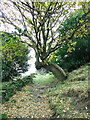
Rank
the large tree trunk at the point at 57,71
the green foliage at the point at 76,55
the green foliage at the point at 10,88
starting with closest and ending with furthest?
the green foliage at the point at 10,88 < the large tree trunk at the point at 57,71 < the green foliage at the point at 76,55

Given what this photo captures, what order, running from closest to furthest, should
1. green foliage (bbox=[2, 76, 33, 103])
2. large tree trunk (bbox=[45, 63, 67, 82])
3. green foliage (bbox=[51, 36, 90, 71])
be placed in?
1. green foliage (bbox=[2, 76, 33, 103])
2. large tree trunk (bbox=[45, 63, 67, 82])
3. green foliage (bbox=[51, 36, 90, 71])

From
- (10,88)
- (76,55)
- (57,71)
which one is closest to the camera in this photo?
(10,88)

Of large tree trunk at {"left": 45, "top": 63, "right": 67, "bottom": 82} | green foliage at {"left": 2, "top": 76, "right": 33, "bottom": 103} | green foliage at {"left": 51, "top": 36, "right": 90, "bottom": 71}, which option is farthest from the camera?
green foliage at {"left": 51, "top": 36, "right": 90, "bottom": 71}

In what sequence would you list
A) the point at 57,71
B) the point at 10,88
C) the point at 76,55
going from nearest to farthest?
1. the point at 10,88
2. the point at 57,71
3. the point at 76,55

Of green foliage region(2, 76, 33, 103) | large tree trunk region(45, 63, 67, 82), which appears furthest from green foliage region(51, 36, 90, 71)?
green foliage region(2, 76, 33, 103)

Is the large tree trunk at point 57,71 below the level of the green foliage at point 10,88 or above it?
above

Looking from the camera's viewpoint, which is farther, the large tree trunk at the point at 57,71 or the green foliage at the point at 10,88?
the large tree trunk at the point at 57,71

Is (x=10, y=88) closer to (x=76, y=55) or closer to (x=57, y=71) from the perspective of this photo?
(x=57, y=71)

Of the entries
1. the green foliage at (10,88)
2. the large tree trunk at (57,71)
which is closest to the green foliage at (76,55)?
the large tree trunk at (57,71)

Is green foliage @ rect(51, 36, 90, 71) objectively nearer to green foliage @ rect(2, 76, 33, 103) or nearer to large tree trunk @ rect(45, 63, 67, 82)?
large tree trunk @ rect(45, 63, 67, 82)

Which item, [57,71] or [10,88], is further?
[57,71]

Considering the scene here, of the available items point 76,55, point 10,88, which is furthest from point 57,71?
point 10,88

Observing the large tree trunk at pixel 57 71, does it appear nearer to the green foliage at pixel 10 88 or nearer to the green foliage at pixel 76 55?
the green foliage at pixel 76 55

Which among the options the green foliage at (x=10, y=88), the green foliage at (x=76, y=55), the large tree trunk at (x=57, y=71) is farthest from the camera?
the green foliage at (x=76, y=55)
